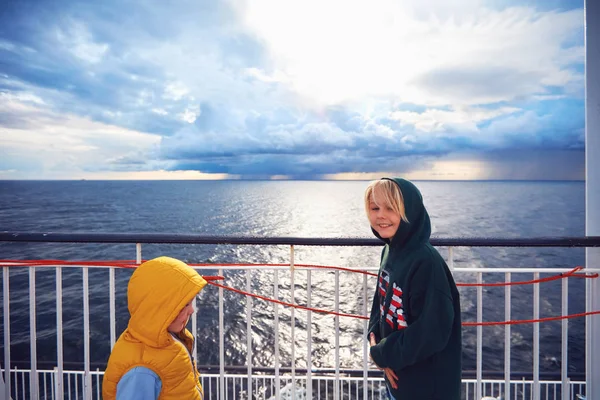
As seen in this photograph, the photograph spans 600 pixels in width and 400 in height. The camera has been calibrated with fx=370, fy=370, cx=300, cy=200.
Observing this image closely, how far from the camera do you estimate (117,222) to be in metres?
71.4

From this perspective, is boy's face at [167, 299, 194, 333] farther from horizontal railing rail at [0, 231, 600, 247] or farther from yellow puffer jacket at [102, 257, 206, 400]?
horizontal railing rail at [0, 231, 600, 247]

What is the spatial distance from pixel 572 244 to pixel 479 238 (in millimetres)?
546

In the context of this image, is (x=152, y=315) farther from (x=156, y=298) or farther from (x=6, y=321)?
(x=6, y=321)

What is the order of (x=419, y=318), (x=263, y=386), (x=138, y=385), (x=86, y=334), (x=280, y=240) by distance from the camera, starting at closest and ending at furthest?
(x=138, y=385)
(x=419, y=318)
(x=280, y=240)
(x=86, y=334)
(x=263, y=386)

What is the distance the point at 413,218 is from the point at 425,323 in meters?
0.41

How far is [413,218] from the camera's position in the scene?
Result: 1531mm

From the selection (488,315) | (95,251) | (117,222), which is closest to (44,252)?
(95,251)

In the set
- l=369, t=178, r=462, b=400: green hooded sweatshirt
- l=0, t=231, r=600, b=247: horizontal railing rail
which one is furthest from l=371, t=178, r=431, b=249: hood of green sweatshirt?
l=0, t=231, r=600, b=247: horizontal railing rail

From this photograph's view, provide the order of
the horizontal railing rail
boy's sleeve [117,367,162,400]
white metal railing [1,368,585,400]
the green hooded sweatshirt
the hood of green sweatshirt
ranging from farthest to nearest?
white metal railing [1,368,585,400] < the horizontal railing rail < the hood of green sweatshirt < the green hooded sweatshirt < boy's sleeve [117,367,162,400]

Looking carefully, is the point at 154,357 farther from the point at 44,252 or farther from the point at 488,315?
the point at 44,252

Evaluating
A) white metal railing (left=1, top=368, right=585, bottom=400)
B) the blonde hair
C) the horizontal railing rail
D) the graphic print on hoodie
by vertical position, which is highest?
the blonde hair

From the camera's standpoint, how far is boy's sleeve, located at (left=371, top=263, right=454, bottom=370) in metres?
1.38

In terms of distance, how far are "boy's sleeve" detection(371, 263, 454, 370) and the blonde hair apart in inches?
9.8

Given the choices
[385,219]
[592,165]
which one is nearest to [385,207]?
[385,219]
